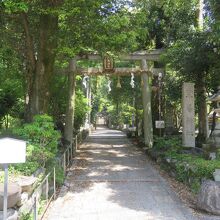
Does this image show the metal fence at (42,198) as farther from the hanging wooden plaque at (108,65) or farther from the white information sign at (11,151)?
the hanging wooden plaque at (108,65)

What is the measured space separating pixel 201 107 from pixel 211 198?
10.7 meters

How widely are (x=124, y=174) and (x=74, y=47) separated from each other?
460cm

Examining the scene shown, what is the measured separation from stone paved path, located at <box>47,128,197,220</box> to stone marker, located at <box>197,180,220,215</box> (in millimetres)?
423

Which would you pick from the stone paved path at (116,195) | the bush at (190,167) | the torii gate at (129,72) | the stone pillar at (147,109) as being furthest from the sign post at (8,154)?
the stone pillar at (147,109)

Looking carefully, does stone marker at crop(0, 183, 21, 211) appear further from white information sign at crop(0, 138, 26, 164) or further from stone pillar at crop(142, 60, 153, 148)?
stone pillar at crop(142, 60, 153, 148)

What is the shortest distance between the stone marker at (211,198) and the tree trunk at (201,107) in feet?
31.1

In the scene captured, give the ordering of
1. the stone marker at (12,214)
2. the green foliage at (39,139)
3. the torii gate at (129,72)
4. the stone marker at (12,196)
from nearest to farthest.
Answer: the stone marker at (12,214) < the stone marker at (12,196) < the green foliage at (39,139) < the torii gate at (129,72)

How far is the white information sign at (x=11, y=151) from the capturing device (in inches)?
201

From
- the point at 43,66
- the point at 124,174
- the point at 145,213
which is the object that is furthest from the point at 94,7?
the point at 145,213

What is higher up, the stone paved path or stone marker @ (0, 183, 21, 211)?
stone marker @ (0, 183, 21, 211)

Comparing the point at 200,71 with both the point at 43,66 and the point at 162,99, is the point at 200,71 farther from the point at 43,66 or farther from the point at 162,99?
the point at 43,66

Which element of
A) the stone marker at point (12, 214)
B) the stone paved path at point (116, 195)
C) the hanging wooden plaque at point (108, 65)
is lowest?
the stone paved path at point (116, 195)

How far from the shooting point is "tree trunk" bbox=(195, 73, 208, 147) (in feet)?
58.1

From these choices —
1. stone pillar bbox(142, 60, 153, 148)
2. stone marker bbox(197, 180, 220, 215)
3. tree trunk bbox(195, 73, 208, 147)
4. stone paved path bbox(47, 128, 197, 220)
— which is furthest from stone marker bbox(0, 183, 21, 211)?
stone pillar bbox(142, 60, 153, 148)
